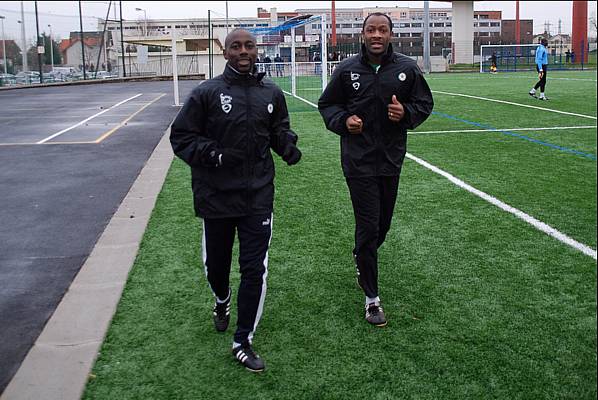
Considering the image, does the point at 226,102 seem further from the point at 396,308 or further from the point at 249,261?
the point at 396,308

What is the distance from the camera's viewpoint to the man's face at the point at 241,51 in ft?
12.9

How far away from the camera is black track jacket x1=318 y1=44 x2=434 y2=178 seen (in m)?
4.56

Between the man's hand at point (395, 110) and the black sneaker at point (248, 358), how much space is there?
67.1 inches

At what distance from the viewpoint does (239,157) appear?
12.9ft

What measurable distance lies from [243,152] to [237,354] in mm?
1153

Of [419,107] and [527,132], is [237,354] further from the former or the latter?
[527,132]

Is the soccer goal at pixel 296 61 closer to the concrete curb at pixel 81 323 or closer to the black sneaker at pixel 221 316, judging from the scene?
the concrete curb at pixel 81 323

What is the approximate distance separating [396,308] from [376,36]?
185cm

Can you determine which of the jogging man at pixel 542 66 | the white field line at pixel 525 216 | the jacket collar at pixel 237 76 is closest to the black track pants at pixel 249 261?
the jacket collar at pixel 237 76

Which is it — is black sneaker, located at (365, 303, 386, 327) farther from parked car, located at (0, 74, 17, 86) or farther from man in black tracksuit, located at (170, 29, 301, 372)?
parked car, located at (0, 74, 17, 86)

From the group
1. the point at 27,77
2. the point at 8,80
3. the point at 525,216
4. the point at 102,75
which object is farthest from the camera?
the point at 102,75

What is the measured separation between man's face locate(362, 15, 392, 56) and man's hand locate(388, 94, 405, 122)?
0.32 m

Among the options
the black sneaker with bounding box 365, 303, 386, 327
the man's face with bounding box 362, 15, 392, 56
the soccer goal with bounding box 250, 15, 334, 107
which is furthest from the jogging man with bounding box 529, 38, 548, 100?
the black sneaker with bounding box 365, 303, 386, 327

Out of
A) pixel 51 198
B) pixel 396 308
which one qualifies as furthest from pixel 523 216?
pixel 51 198
